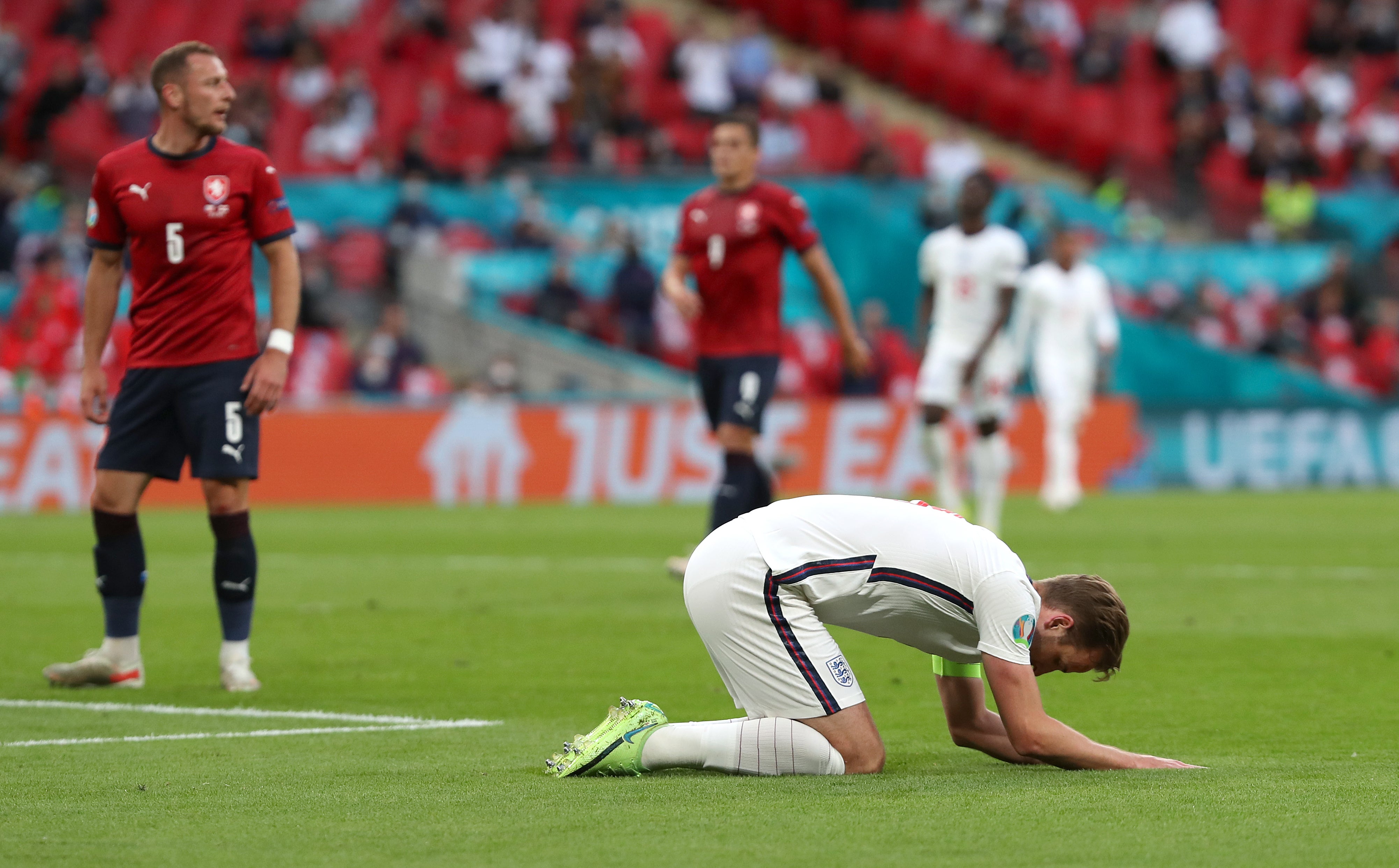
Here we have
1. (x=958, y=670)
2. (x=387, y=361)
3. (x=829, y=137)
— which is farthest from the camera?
(x=829, y=137)

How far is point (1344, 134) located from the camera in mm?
30797

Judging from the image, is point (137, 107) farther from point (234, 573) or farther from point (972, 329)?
point (234, 573)

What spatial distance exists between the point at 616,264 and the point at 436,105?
367cm

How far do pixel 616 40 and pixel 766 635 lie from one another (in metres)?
22.8

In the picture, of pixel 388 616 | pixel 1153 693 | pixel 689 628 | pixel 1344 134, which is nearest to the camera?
pixel 1153 693

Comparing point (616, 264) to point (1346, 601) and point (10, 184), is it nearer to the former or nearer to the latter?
point (10, 184)

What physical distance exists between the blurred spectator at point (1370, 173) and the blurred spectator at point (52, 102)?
57.5ft

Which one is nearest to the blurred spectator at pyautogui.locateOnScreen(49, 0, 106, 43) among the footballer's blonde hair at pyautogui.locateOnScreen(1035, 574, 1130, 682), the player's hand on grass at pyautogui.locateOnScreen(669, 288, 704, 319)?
the player's hand on grass at pyautogui.locateOnScreen(669, 288, 704, 319)

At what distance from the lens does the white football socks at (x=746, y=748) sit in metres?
5.69

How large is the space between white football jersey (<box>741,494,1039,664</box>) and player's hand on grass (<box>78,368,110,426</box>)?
3360 mm

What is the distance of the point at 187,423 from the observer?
7.79m

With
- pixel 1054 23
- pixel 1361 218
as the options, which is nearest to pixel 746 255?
pixel 1361 218

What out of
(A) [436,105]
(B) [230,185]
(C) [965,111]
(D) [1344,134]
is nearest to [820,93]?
(C) [965,111]

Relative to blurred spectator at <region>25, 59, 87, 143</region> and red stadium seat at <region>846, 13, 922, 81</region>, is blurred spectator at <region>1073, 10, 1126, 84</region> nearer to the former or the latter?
red stadium seat at <region>846, 13, 922, 81</region>
